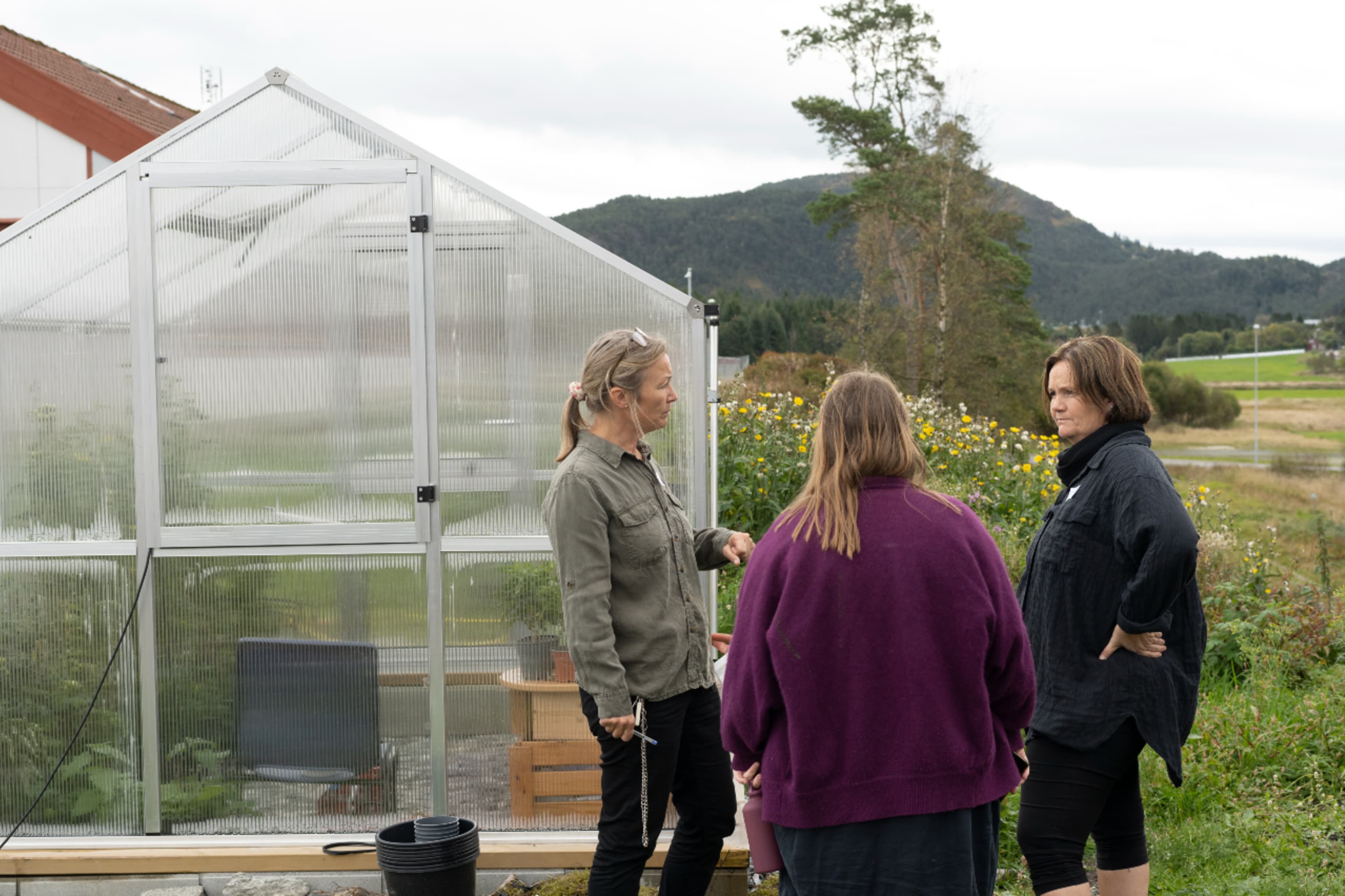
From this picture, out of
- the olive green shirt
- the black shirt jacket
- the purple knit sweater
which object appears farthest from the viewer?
the olive green shirt

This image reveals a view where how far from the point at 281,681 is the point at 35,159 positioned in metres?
10.1

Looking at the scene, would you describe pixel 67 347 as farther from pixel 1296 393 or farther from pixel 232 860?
pixel 1296 393

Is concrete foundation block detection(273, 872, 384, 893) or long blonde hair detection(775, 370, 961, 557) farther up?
long blonde hair detection(775, 370, 961, 557)

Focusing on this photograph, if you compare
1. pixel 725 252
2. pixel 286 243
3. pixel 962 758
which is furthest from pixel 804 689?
pixel 725 252

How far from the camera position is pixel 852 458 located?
2068mm

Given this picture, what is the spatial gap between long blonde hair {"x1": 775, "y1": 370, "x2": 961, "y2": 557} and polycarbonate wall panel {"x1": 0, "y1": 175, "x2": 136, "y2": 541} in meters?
2.67

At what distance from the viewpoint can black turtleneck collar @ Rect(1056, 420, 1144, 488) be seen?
9.01 ft

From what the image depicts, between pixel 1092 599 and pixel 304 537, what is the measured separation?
8.26 ft

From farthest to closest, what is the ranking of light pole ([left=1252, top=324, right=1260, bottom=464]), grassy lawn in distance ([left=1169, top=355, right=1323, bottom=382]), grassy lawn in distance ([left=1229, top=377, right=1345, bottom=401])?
grassy lawn in distance ([left=1169, top=355, right=1323, bottom=382]), grassy lawn in distance ([left=1229, top=377, right=1345, bottom=401]), light pole ([left=1252, top=324, right=1260, bottom=464])

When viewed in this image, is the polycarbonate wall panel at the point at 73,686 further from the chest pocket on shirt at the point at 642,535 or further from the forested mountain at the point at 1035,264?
the forested mountain at the point at 1035,264

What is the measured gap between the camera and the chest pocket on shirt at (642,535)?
9.12 ft

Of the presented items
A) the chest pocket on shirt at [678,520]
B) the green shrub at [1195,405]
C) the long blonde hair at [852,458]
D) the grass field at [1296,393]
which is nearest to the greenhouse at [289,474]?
the chest pocket on shirt at [678,520]

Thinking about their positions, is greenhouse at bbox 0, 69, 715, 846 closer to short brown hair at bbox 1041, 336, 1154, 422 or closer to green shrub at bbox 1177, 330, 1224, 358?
short brown hair at bbox 1041, 336, 1154, 422

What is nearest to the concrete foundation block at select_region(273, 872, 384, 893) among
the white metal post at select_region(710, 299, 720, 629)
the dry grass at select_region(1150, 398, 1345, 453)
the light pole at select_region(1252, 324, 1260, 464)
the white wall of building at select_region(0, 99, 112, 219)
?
the white metal post at select_region(710, 299, 720, 629)
